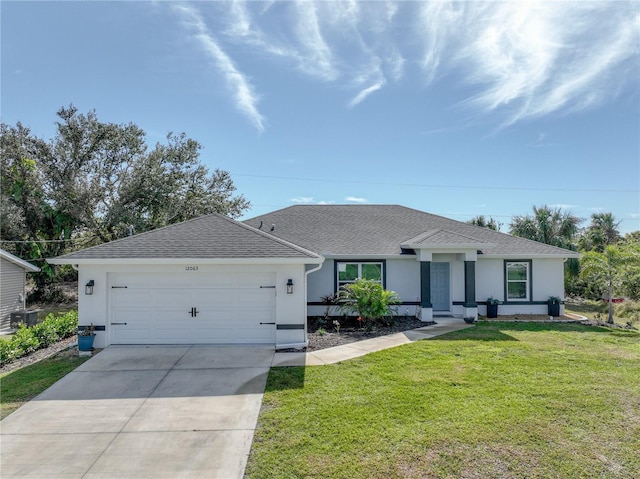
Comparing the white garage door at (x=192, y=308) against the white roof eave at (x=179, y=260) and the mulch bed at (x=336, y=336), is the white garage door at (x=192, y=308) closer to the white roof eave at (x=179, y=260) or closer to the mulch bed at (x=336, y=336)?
the white roof eave at (x=179, y=260)

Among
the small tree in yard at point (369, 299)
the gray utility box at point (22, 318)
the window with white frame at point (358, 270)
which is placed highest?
the window with white frame at point (358, 270)

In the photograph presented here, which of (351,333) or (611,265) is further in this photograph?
(611,265)

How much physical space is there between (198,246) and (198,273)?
810mm

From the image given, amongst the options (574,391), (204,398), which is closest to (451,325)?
(574,391)

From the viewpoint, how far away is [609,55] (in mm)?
12133

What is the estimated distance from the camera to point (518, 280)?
14367mm

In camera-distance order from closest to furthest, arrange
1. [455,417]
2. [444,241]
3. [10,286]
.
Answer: [455,417], [444,241], [10,286]

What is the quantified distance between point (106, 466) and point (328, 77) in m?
14.7

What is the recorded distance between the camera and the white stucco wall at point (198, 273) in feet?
30.6

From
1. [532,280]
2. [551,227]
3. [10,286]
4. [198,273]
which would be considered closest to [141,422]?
[198,273]

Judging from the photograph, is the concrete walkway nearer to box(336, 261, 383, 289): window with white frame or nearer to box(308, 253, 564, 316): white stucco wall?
box(308, 253, 564, 316): white stucco wall

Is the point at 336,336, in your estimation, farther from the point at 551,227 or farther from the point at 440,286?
the point at 551,227

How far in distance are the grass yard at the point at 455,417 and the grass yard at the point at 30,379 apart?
4.56m

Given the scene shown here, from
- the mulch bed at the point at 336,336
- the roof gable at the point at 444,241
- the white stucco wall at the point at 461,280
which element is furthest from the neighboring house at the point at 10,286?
the roof gable at the point at 444,241
